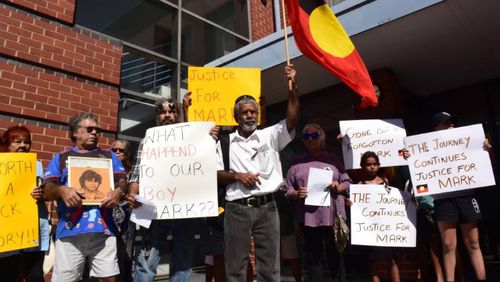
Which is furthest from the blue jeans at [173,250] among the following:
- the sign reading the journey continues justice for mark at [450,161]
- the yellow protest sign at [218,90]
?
the sign reading the journey continues justice for mark at [450,161]

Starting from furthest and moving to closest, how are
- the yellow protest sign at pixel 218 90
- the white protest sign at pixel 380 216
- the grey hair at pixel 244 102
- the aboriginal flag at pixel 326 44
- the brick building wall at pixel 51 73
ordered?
the brick building wall at pixel 51 73 < the yellow protest sign at pixel 218 90 < the white protest sign at pixel 380 216 < the aboriginal flag at pixel 326 44 < the grey hair at pixel 244 102

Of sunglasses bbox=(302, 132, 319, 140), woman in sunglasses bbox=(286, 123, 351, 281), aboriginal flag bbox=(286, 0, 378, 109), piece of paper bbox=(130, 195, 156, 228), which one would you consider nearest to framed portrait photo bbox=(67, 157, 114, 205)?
piece of paper bbox=(130, 195, 156, 228)

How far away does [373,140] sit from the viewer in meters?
4.20

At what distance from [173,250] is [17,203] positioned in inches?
47.9

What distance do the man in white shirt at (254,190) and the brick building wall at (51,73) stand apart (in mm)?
2803

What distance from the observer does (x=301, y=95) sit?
645 centimetres

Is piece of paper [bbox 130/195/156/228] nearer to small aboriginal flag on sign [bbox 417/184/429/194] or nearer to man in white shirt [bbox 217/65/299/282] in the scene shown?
man in white shirt [bbox 217/65/299/282]

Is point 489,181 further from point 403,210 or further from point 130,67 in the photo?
point 130,67

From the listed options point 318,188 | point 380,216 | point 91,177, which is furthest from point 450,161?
point 91,177

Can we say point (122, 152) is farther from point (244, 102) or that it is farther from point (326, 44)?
point (326, 44)

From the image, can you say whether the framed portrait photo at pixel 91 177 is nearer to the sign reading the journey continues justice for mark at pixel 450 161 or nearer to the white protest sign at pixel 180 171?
the white protest sign at pixel 180 171

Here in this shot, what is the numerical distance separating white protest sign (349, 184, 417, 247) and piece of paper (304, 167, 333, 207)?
0.41 meters

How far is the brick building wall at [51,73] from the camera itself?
14.8 ft

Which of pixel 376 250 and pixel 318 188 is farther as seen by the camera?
pixel 376 250
